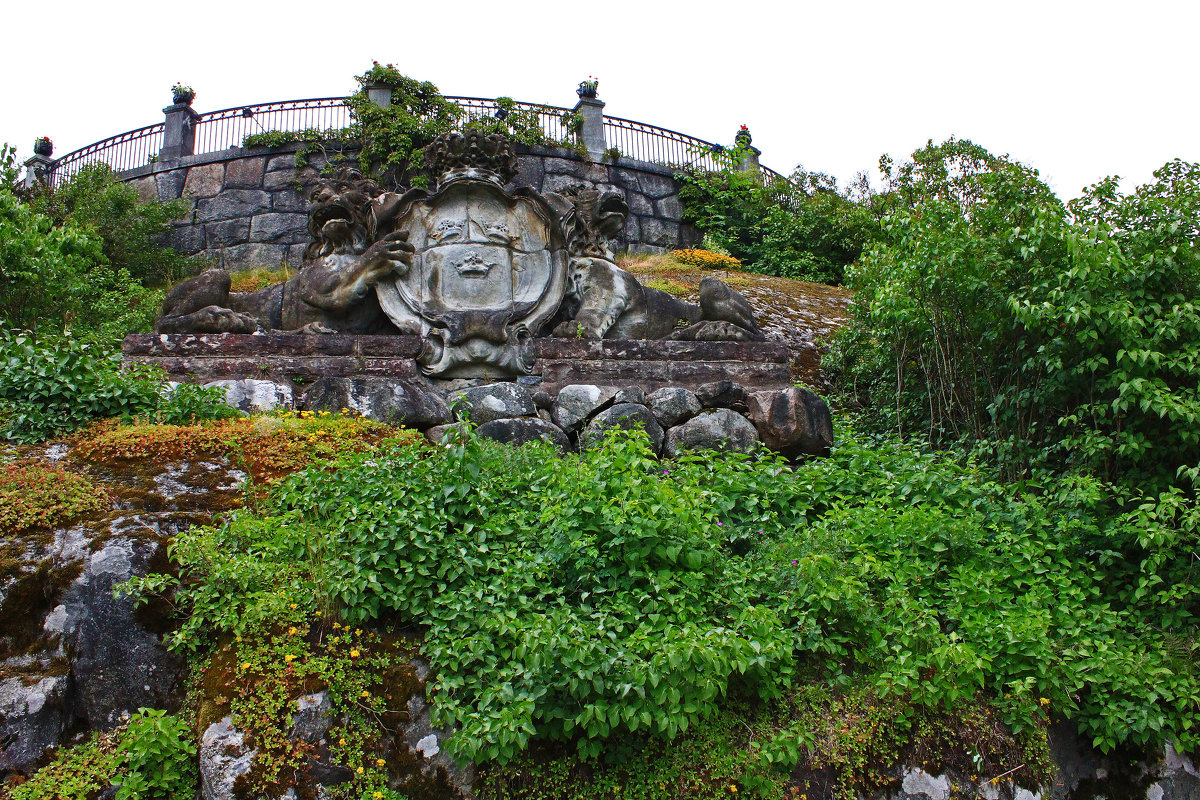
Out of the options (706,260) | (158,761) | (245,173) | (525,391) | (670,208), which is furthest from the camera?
(670,208)

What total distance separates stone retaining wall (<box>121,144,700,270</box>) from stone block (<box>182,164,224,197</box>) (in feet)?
0.06

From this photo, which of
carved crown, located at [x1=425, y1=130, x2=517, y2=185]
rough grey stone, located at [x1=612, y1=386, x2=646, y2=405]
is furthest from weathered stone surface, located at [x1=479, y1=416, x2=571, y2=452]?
carved crown, located at [x1=425, y1=130, x2=517, y2=185]

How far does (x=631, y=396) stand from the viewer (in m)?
6.67

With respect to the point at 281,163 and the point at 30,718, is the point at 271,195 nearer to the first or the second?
the point at 281,163

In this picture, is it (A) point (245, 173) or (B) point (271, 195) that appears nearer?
(B) point (271, 195)

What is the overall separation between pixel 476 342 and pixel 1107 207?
428cm

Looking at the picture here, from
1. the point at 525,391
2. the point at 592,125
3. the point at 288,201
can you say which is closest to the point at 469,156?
the point at 525,391

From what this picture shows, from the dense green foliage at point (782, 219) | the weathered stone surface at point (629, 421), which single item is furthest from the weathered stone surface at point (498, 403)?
the dense green foliage at point (782, 219)

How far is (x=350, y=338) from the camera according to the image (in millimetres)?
6848

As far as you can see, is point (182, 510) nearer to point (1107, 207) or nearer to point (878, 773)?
point (878, 773)

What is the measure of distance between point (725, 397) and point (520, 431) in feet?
5.15

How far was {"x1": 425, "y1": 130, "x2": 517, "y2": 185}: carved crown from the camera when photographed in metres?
7.51

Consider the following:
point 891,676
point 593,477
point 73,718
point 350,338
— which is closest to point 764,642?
point 891,676

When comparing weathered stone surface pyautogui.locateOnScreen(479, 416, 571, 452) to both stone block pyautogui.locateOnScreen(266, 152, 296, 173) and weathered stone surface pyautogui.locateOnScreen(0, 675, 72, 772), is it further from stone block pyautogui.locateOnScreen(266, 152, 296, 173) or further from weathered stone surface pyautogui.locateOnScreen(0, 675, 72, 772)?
stone block pyautogui.locateOnScreen(266, 152, 296, 173)
